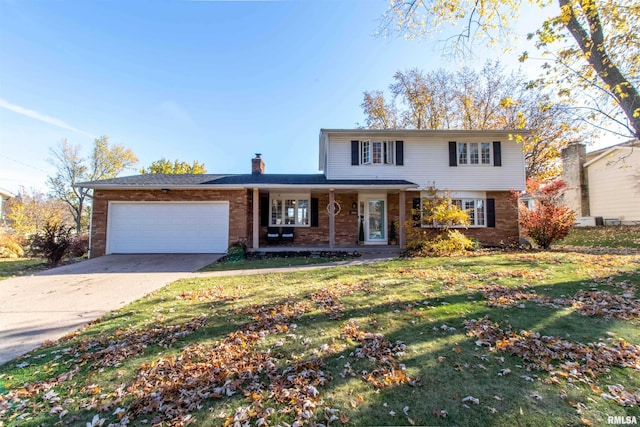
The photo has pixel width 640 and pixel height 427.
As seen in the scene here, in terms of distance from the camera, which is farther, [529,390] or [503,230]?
[503,230]

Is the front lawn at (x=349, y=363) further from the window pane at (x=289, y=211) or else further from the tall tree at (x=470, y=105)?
the tall tree at (x=470, y=105)

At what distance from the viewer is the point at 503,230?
13.3m

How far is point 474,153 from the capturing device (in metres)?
13.4

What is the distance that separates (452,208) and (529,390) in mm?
9662

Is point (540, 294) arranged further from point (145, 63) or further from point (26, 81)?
point (26, 81)

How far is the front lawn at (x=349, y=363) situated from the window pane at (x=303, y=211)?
8.21 metres

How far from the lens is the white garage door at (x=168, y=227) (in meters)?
11.6

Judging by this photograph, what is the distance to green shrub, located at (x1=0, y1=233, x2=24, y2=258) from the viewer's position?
12.6 metres

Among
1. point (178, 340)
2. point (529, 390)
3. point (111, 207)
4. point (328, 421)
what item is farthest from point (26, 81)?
point (529, 390)

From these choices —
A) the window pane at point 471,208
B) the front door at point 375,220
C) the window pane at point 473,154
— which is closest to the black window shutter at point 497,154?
the window pane at point 473,154

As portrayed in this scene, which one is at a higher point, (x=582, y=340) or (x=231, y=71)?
(x=231, y=71)

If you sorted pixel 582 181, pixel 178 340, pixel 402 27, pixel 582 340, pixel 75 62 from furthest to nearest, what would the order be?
pixel 582 181 < pixel 75 62 < pixel 402 27 < pixel 178 340 < pixel 582 340

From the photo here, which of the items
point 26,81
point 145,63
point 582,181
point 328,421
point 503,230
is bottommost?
point 328,421

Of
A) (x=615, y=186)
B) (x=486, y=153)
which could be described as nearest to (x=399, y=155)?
(x=486, y=153)
